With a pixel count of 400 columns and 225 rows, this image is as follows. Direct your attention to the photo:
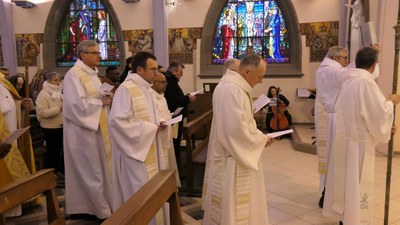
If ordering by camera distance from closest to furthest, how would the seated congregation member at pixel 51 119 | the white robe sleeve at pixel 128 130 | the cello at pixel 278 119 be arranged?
the white robe sleeve at pixel 128 130, the seated congregation member at pixel 51 119, the cello at pixel 278 119

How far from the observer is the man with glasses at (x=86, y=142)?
3.78 meters

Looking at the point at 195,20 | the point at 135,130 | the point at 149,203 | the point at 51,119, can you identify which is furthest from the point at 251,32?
the point at 149,203

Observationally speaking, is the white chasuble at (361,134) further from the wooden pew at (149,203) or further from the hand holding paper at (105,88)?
the hand holding paper at (105,88)

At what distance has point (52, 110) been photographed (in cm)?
541

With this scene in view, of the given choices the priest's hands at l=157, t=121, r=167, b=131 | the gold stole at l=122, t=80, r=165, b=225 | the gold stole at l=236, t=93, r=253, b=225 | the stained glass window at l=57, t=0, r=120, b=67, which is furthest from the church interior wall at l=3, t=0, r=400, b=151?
the gold stole at l=236, t=93, r=253, b=225

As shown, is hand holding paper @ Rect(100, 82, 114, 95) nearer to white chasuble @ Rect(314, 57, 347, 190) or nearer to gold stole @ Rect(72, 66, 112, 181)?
gold stole @ Rect(72, 66, 112, 181)

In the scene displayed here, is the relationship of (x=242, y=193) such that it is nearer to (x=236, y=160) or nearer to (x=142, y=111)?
(x=236, y=160)

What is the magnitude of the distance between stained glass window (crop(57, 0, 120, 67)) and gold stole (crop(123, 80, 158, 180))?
30.5 feet

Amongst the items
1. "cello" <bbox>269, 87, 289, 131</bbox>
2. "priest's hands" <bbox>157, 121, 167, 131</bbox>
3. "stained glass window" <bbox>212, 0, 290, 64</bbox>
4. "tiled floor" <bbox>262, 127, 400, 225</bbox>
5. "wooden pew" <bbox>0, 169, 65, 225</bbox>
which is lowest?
"tiled floor" <bbox>262, 127, 400, 225</bbox>

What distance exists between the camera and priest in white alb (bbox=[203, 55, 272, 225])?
9.20ft

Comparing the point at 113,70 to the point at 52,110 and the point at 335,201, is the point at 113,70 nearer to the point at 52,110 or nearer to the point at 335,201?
the point at 52,110

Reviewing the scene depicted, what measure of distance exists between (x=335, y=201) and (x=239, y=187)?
119 centimetres

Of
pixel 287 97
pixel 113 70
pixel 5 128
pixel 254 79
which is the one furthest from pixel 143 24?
pixel 254 79

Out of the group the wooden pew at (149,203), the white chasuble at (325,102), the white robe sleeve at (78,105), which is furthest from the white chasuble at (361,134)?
the white robe sleeve at (78,105)
